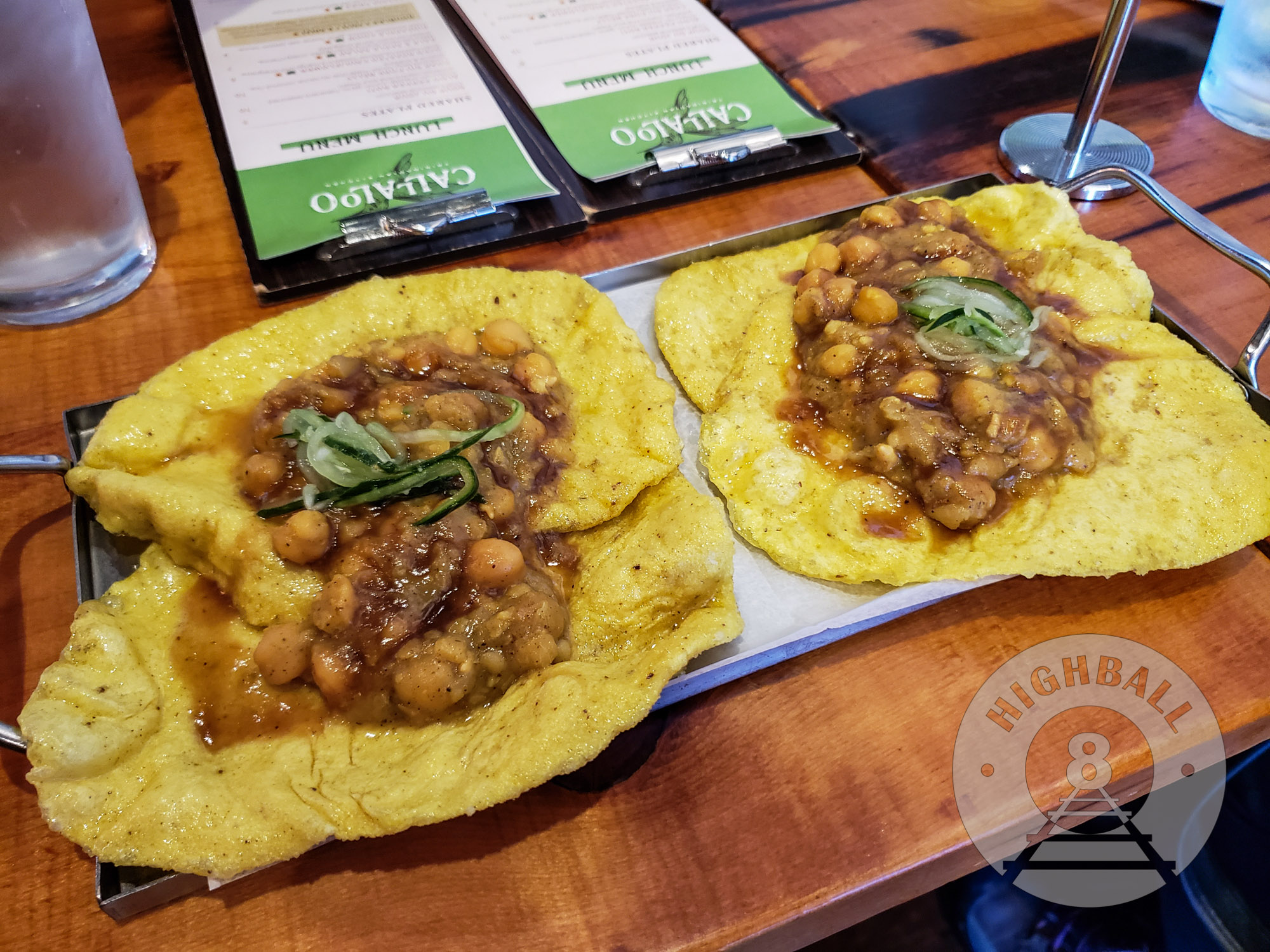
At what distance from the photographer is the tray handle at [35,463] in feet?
7.29

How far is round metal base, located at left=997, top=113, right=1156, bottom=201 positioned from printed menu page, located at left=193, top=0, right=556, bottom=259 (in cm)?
222

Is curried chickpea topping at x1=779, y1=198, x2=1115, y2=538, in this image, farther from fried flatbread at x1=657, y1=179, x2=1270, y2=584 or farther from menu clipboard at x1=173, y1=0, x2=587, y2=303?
menu clipboard at x1=173, y1=0, x2=587, y2=303

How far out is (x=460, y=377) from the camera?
8.11 feet

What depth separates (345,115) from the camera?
3.77m

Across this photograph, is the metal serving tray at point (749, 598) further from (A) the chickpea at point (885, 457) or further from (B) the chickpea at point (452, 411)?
(B) the chickpea at point (452, 411)

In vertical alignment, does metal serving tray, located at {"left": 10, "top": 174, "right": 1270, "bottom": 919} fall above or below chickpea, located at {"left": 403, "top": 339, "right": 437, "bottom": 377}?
below

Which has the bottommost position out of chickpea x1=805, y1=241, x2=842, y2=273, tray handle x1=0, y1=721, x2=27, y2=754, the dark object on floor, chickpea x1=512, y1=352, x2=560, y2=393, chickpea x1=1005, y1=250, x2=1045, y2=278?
the dark object on floor

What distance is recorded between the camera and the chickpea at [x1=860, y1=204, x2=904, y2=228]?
307cm

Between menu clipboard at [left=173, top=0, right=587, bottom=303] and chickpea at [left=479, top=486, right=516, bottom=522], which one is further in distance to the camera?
Result: menu clipboard at [left=173, top=0, right=587, bottom=303]

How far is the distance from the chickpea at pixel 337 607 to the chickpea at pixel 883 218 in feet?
7.26

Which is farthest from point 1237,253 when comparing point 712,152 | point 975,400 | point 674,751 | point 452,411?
point 452,411

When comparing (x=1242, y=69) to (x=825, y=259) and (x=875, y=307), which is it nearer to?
(x=825, y=259)

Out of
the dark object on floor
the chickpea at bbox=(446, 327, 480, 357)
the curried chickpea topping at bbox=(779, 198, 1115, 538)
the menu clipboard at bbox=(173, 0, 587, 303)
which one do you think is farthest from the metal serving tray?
the dark object on floor

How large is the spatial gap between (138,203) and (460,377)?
1698 millimetres
